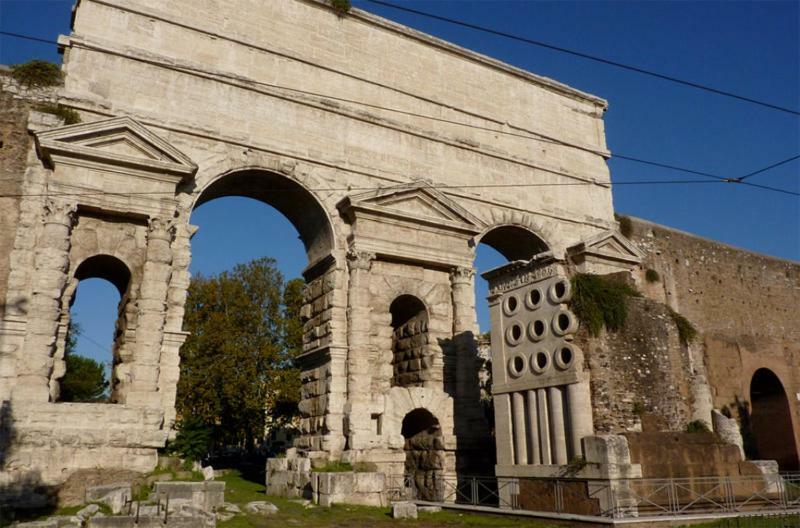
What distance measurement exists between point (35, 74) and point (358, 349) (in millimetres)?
9231

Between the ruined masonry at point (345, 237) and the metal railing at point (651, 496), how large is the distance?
48cm

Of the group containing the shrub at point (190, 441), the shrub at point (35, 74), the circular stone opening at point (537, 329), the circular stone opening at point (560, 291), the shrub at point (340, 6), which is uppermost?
the shrub at point (340, 6)

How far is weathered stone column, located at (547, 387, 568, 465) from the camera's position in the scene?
39.6 feet

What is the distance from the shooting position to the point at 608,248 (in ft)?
55.5

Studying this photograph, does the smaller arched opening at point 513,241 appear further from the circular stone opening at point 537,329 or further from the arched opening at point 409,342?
the circular stone opening at point 537,329

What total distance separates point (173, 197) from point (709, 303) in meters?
19.3

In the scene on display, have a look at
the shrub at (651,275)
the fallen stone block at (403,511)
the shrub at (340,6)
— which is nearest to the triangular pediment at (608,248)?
the shrub at (651,275)

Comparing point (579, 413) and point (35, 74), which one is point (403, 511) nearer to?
point (579, 413)

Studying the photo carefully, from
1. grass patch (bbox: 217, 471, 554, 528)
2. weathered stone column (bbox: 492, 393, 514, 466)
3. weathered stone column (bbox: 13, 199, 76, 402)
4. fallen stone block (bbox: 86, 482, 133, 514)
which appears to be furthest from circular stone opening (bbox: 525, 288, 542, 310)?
weathered stone column (bbox: 13, 199, 76, 402)

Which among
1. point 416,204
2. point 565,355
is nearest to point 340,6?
point 416,204

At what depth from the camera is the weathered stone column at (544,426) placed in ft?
40.6

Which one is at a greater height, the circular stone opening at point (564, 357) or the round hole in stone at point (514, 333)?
the round hole in stone at point (514, 333)

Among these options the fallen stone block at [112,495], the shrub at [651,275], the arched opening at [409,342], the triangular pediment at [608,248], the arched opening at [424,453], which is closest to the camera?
the fallen stone block at [112,495]

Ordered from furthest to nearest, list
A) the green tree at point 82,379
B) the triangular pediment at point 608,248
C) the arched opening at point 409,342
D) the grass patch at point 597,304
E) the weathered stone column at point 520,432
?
the green tree at point 82,379
the arched opening at point 409,342
the triangular pediment at point 608,248
the weathered stone column at point 520,432
the grass patch at point 597,304
